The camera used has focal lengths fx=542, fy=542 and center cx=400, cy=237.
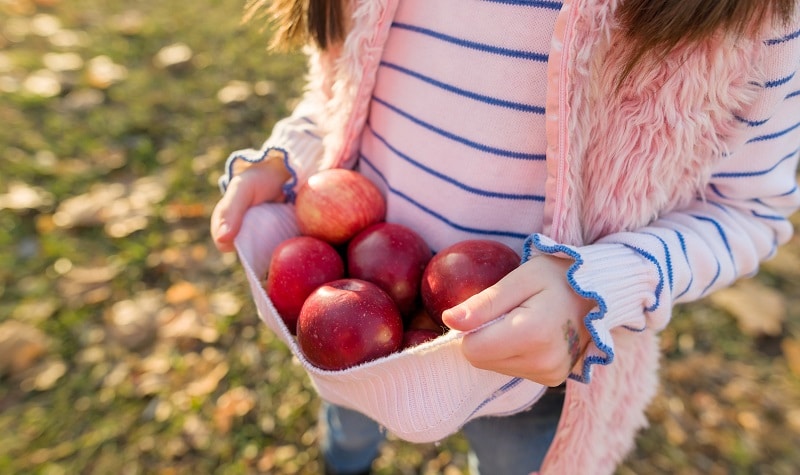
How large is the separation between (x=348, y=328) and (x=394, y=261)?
14 centimetres

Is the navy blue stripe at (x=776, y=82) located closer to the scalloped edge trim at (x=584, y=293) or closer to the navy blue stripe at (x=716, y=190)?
the navy blue stripe at (x=716, y=190)

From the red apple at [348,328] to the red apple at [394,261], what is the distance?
0.06 m

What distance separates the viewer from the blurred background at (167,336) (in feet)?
5.05

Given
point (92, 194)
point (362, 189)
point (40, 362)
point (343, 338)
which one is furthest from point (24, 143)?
point (343, 338)

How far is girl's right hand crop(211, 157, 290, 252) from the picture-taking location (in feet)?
3.04

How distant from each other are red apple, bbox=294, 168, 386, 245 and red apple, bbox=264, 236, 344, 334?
57mm

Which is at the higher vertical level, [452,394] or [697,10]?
[697,10]

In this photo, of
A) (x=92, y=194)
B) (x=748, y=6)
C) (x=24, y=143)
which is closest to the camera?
(x=748, y=6)

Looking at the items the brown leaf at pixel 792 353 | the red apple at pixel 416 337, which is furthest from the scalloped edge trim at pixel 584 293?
the brown leaf at pixel 792 353

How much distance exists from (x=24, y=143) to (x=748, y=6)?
2.59 meters

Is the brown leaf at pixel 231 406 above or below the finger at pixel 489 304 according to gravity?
below

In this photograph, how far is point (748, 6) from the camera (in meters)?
0.61

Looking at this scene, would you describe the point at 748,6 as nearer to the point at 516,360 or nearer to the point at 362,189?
the point at 516,360

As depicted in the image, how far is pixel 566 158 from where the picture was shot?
2.31 ft
